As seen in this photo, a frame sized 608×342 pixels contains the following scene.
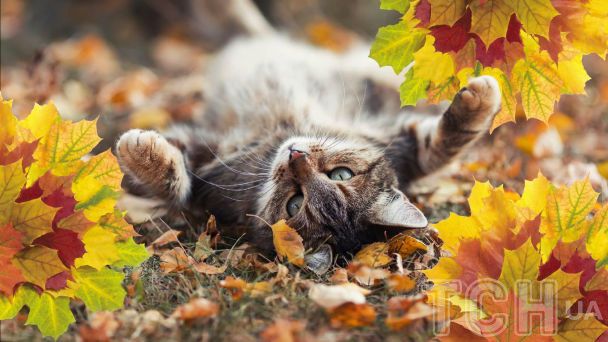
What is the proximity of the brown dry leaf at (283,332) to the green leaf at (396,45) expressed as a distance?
94 cm

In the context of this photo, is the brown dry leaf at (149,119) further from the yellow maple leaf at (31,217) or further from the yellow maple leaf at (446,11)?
the yellow maple leaf at (446,11)

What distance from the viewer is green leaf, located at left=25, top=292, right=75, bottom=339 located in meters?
1.79

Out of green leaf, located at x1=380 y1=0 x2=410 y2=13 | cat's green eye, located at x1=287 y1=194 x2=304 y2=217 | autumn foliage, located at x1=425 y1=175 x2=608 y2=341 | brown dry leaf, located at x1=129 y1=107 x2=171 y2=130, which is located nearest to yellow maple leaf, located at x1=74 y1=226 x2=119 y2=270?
cat's green eye, located at x1=287 y1=194 x2=304 y2=217

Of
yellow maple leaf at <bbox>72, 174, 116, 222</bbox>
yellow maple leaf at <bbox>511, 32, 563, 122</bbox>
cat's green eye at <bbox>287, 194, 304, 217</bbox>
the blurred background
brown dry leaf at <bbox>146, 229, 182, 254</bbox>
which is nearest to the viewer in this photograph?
yellow maple leaf at <bbox>72, 174, 116, 222</bbox>

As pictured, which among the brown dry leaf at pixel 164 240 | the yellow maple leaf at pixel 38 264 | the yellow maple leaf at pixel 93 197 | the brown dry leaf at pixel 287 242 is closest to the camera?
the yellow maple leaf at pixel 38 264

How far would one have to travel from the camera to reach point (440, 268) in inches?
76.7

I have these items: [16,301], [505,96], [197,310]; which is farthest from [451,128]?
[16,301]

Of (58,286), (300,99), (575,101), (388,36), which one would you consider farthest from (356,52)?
(58,286)

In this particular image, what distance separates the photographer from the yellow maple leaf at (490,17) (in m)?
1.92

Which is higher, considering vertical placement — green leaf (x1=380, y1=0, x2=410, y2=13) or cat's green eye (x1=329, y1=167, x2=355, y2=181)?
green leaf (x1=380, y1=0, x2=410, y2=13)

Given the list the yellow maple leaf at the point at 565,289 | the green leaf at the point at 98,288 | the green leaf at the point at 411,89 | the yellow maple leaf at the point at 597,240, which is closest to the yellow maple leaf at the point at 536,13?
the green leaf at the point at 411,89

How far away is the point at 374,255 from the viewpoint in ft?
7.52

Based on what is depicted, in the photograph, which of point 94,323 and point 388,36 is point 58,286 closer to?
point 94,323

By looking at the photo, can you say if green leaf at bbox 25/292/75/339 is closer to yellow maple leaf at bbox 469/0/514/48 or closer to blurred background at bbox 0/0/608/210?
yellow maple leaf at bbox 469/0/514/48
